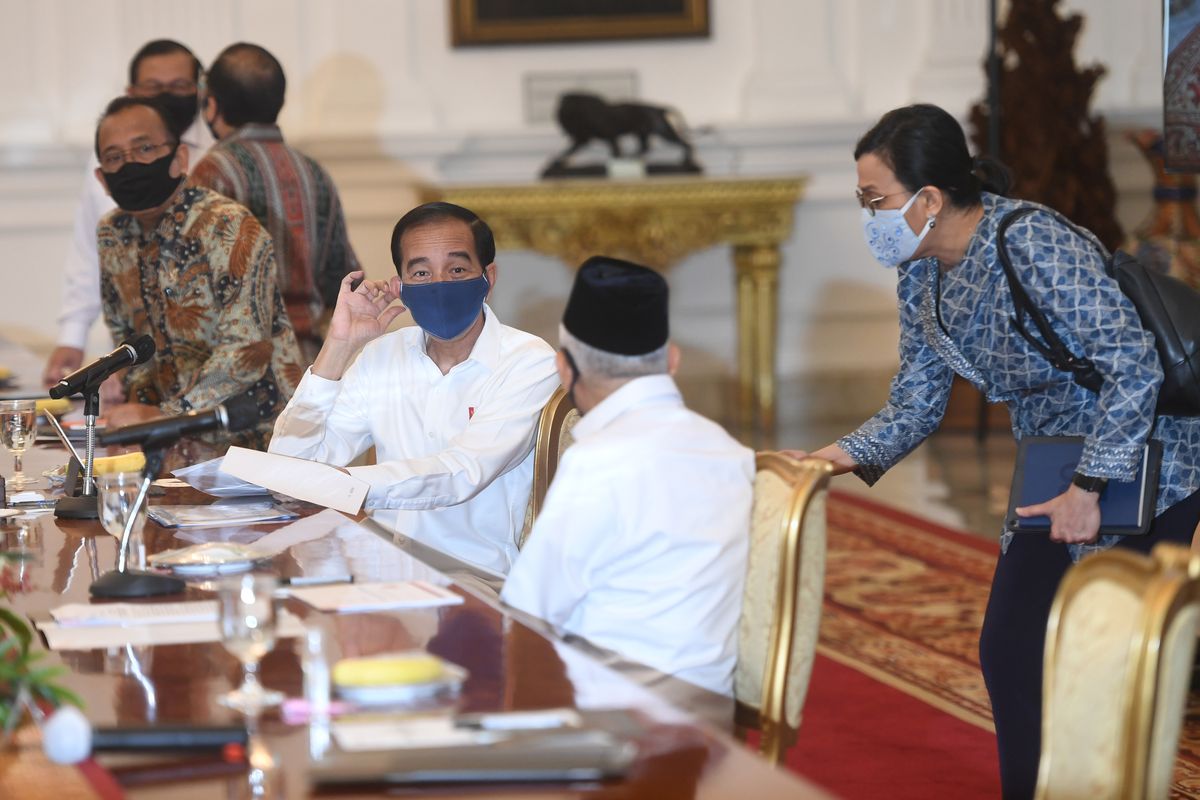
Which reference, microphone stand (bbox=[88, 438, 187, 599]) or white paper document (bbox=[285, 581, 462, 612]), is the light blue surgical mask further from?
microphone stand (bbox=[88, 438, 187, 599])

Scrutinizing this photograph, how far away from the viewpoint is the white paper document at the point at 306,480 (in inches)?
122

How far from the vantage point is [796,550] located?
7.62ft

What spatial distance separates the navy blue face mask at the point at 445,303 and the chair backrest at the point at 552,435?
263 mm

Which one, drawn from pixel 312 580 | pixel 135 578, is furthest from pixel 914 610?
pixel 135 578

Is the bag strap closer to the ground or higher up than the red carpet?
higher up

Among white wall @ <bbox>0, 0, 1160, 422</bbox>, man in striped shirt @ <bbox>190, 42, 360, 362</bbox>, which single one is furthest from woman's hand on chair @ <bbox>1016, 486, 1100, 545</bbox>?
white wall @ <bbox>0, 0, 1160, 422</bbox>

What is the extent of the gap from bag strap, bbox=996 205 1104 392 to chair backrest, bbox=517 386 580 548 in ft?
3.04

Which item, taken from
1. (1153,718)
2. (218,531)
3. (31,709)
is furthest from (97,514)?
(1153,718)

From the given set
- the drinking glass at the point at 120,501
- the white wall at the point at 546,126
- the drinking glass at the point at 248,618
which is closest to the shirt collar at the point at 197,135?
the white wall at the point at 546,126

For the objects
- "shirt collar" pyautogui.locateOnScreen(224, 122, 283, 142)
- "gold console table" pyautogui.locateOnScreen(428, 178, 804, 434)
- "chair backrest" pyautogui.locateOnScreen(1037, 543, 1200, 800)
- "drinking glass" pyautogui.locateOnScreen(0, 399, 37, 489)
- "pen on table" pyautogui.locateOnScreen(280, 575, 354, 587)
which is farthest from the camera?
"gold console table" pyautogui.locateOnScreen(428, 178, 804, 434)

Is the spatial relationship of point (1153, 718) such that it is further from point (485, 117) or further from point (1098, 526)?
point (485, 117)

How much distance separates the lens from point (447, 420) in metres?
3.55

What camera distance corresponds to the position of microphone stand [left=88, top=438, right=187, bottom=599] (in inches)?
92.7

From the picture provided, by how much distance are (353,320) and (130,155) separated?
0.94 meters
